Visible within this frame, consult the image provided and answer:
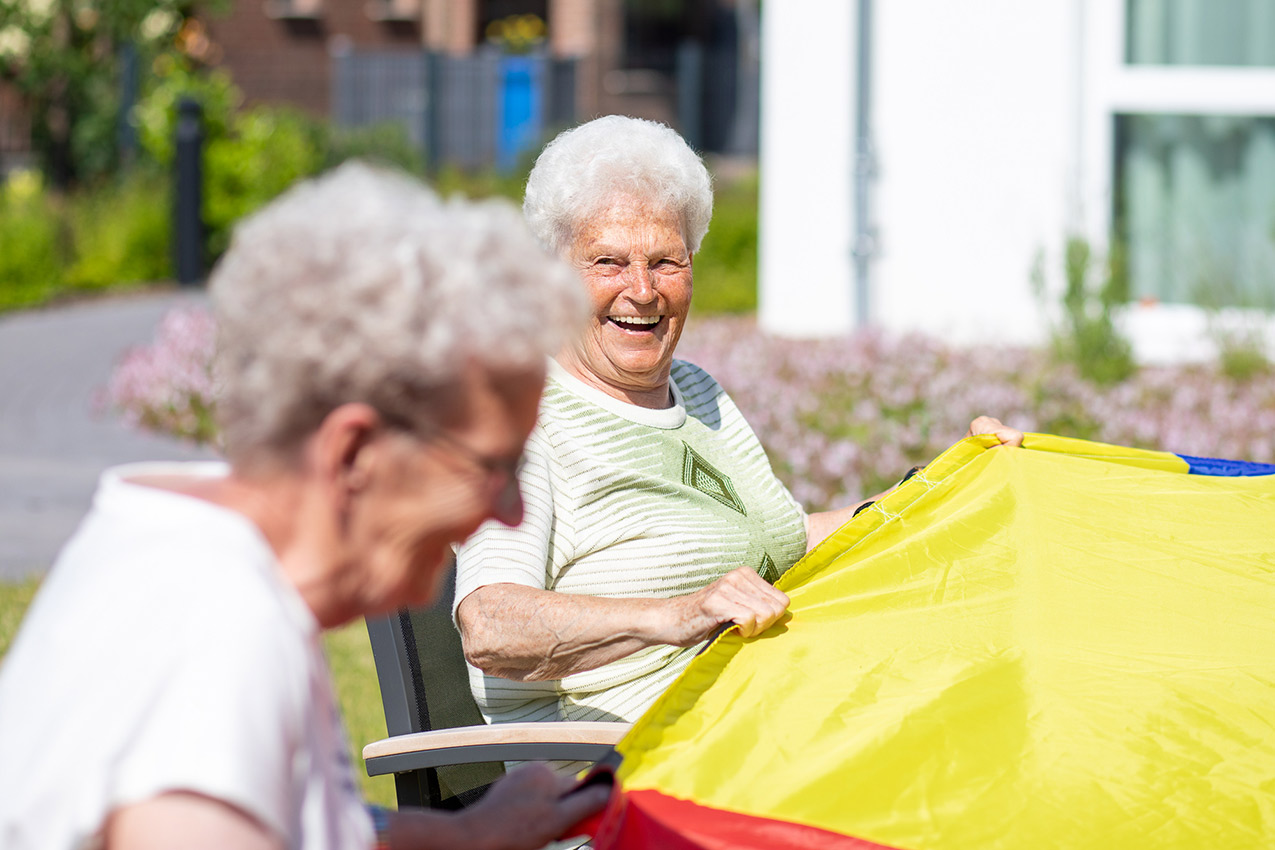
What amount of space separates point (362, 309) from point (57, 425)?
8001 mm

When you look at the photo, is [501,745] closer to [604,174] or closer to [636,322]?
[636,322]

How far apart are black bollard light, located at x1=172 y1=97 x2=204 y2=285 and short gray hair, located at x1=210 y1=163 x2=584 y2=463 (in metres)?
13.3

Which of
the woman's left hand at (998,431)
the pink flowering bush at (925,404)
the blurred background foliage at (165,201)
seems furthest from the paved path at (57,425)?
the woman's left hand at (998,431)

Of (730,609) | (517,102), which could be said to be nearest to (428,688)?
(730,609)

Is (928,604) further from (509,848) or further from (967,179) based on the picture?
(967,179)

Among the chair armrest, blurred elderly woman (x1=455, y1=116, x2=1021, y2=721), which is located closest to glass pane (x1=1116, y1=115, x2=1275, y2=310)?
blurred elderly woman (x1=455, y1=116, x2=1021, y2=721)

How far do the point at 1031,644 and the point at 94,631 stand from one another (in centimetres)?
164

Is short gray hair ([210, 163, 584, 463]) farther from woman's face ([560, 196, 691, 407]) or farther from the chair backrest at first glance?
woman's face ([560, 196, 691, 407])

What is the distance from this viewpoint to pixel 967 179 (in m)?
8.86

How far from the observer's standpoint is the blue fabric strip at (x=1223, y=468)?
3377mm

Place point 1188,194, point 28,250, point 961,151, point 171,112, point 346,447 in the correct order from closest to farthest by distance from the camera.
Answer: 1. point 346,447
2. point 961,151
3. point 1188,194
4. point 28,250
5. point 171,112

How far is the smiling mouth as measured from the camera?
2973mm

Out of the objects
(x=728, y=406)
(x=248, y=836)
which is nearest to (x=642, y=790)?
(x=248, y=836)

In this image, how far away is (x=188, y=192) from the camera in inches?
548
